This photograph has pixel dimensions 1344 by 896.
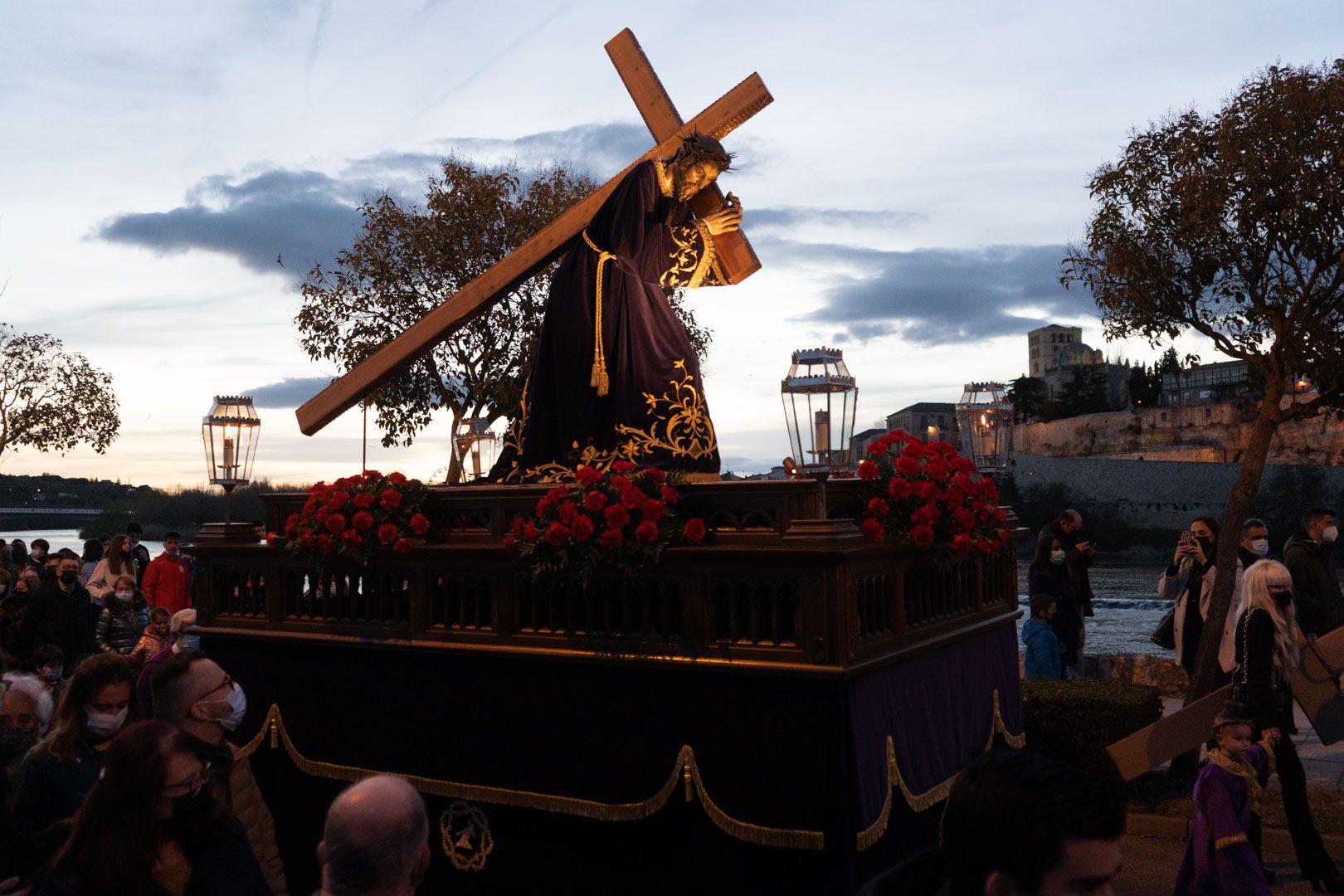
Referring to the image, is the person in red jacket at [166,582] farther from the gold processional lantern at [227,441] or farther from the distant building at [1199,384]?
the distant building at [1199,384]

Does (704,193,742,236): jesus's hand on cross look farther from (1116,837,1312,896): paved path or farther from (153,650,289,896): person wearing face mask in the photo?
(1116,837,1312,896): paved path

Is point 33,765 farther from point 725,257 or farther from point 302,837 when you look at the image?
point 725,257

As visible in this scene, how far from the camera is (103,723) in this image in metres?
3.93

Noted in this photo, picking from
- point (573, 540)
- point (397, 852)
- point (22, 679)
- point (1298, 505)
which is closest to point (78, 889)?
point (397, 852)

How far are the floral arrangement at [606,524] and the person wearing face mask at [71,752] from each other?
1.77m

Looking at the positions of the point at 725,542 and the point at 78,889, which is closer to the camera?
the point at 78,889

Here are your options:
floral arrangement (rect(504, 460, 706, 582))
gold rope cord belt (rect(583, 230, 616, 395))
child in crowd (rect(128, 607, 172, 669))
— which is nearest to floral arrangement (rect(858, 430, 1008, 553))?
floral arrangement (rect(504, 460, 706, 582))

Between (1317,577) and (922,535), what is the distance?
4.53 m

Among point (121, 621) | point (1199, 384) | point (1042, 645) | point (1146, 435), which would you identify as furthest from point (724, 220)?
point (1199, 384)

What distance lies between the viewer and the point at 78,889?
8.79 ft

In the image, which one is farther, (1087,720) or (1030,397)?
(1030,397)

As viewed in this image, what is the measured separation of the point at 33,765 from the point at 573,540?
2185 mm

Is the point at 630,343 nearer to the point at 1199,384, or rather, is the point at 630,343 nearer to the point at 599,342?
the point at 599,342

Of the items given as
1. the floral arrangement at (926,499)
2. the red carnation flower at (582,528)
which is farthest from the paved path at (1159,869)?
the red carnation flower at (582,528)
